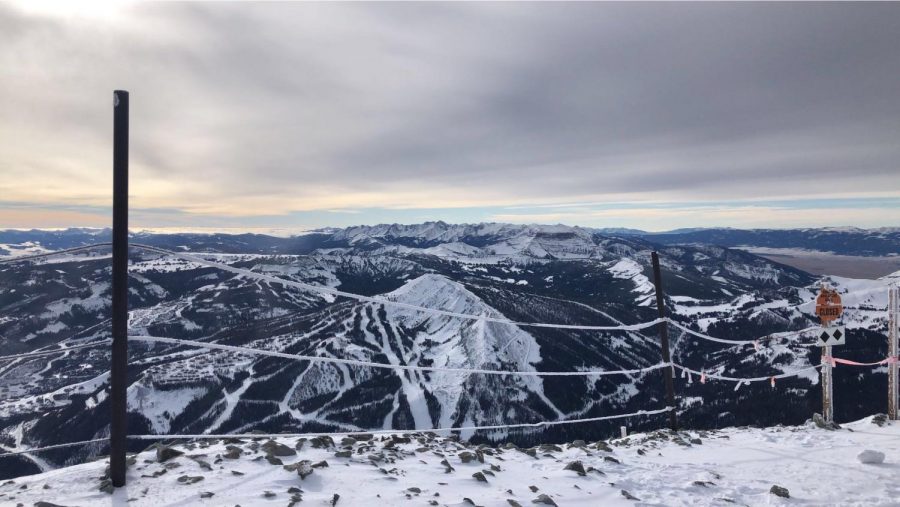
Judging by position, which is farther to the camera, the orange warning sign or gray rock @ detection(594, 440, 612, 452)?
the orange warning sign

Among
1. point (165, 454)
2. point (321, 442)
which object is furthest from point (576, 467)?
point (165, 454)

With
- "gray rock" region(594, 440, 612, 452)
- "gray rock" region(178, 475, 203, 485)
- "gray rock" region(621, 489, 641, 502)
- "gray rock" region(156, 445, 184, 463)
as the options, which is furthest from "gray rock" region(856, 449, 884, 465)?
"gray rock" region(156, 445, 184, 463)

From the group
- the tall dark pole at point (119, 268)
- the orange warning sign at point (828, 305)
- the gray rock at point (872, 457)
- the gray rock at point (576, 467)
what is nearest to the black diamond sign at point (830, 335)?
the orange warning sign at point (828, 305)

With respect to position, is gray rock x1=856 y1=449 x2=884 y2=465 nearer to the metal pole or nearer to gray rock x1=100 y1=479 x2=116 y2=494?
the metal pole

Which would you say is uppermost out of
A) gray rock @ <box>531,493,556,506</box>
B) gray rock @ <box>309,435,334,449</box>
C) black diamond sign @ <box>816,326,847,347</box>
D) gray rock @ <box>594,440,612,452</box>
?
black diamond sign @ <box>816,326,847,347</box>

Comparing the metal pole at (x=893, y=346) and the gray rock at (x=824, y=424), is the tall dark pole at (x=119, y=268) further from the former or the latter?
the metal pole at (x=893, y=346)

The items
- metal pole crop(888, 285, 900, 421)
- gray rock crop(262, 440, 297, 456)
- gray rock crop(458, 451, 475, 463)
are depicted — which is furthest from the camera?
metal pole crop(888, 285, 900, 421)

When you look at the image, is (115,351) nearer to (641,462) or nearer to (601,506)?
(601,506)

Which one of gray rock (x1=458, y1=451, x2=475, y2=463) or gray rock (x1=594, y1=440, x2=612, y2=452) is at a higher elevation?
gray rock (x1=458, y1=451, x2=475, y2=463)
